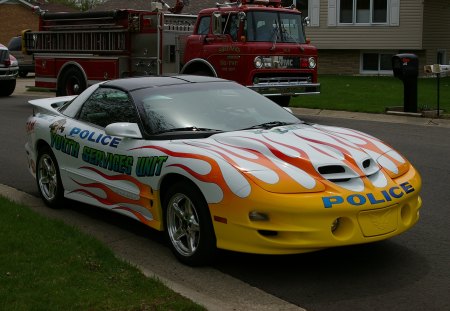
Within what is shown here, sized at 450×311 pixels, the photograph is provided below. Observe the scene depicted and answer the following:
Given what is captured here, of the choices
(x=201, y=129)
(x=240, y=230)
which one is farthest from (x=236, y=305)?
(x=201, y=129)

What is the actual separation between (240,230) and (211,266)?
553 mm

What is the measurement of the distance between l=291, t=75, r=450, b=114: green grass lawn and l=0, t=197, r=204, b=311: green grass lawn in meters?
11.4

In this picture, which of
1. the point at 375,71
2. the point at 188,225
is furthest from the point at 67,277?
the point at 375,71

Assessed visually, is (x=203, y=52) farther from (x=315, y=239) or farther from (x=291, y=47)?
(x=315, y=239)

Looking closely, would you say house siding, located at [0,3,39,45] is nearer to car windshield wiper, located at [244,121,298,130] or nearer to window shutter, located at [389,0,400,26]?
window shutter, located at [389,0,400,26]

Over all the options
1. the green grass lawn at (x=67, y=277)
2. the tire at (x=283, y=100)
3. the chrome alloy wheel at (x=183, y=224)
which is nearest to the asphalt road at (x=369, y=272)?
the chrome alloy wheel at (x=183, y=224)

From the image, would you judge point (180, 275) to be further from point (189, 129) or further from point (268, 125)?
point (268, 125)

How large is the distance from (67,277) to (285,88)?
10.7 metres

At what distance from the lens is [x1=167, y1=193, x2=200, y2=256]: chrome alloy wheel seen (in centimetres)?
538

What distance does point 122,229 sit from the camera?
6.60 m

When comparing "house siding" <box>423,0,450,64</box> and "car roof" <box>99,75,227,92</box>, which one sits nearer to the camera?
"car roof" <box>99,75,227,92</box>

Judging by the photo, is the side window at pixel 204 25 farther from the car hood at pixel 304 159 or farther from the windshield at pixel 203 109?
the car hood at pixel 304 159

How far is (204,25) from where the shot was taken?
15.7 meters

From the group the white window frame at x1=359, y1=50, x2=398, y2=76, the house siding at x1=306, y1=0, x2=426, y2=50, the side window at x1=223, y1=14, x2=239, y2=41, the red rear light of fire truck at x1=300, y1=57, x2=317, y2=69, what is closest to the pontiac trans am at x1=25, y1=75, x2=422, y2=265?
the side window at x1=223, y1=14, x2=239, y2=41
